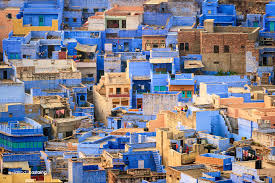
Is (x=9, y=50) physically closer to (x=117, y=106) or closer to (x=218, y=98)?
(x=117, y=106)

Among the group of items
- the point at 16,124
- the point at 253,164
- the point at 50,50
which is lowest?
the point at 16,124

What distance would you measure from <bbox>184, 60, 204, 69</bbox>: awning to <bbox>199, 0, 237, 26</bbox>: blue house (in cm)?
543

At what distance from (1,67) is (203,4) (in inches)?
618

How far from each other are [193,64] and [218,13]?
304 inches

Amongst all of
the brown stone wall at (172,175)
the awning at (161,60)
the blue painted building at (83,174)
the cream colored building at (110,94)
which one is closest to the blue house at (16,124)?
the cream colored building at (110,94)

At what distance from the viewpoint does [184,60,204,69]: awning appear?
71125 mm

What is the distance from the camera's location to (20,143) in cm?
6188

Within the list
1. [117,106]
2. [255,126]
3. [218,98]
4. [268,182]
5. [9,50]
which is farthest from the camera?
[9,50]

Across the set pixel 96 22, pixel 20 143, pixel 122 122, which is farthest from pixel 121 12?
pixel 20 143

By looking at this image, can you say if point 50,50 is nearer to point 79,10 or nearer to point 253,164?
point 79,10

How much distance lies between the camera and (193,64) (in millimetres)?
71625

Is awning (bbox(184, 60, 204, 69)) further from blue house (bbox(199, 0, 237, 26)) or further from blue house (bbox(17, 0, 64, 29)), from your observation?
blue house (bbox(17, 0, 64, 29))

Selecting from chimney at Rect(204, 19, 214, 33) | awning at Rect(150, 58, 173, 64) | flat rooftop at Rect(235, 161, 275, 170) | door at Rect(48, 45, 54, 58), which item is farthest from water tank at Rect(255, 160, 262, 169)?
door at Rect(48, 45, 54, 58)

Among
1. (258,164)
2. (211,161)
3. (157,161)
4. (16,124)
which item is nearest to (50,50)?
(16,124)
